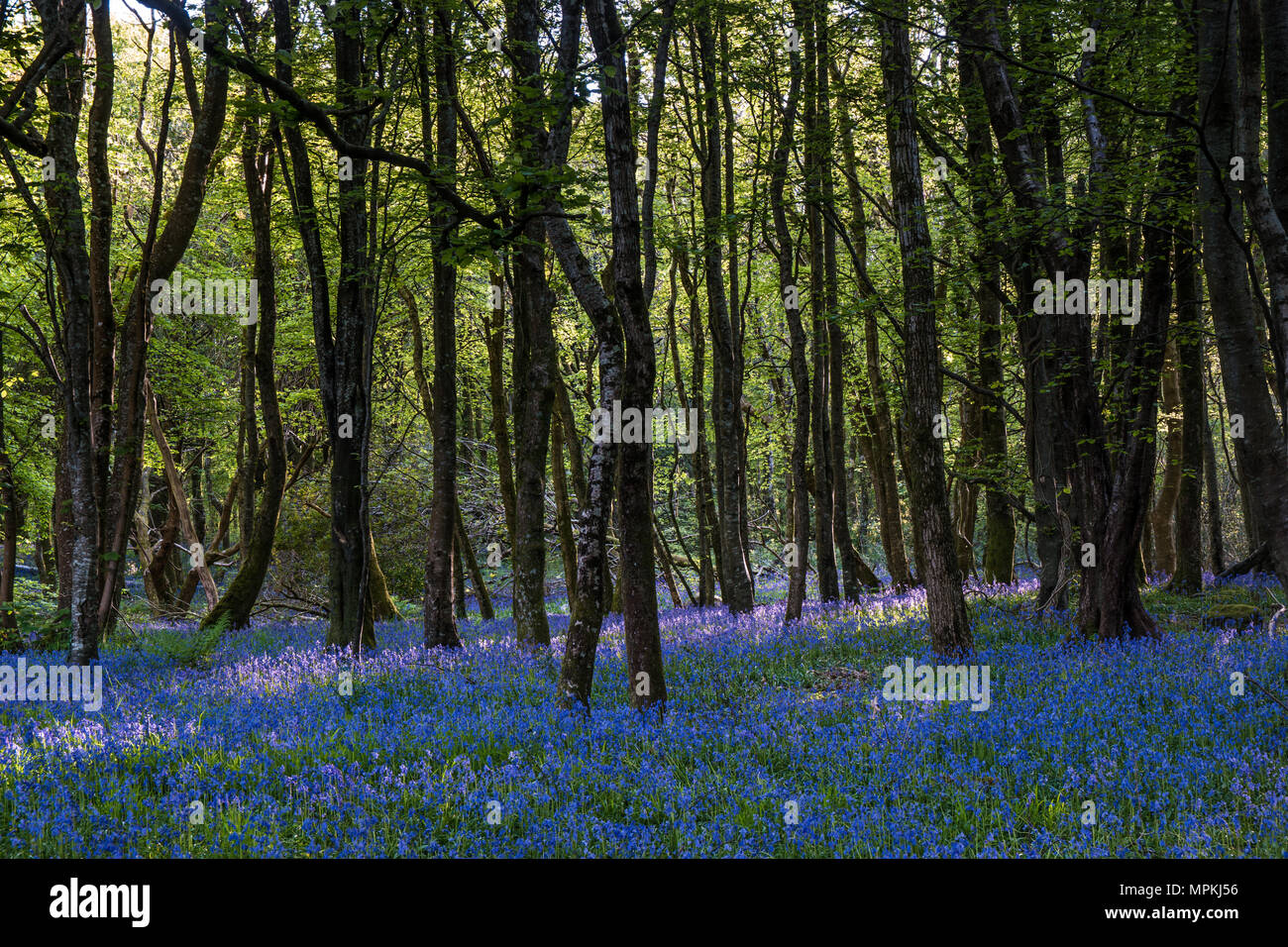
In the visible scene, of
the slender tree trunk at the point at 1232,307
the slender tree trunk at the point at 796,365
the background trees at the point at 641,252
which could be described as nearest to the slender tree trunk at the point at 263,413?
the background trees at the point at 641,252

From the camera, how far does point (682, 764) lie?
5906 mm

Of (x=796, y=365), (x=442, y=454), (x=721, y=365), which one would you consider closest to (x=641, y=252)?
(x=721, y=365)

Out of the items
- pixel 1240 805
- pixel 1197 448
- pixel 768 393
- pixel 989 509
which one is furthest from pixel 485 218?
pixel 768 393

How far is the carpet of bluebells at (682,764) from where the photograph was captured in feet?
14.7

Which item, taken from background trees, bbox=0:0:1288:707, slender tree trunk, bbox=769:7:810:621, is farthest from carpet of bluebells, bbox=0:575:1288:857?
slender tree trunk, bbox=769:7:810:621

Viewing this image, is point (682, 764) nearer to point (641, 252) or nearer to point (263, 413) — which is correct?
point (641, 252)

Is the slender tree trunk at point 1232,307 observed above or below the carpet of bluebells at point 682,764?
above

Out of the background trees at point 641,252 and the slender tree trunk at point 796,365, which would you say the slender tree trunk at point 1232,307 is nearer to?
the background trees at point 641,252

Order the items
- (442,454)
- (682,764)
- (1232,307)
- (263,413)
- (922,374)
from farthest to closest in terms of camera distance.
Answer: (263,413) < (442,454) < (922,374) < (1232,307) < (682,764)

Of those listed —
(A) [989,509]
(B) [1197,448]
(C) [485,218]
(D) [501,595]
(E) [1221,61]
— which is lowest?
(D) [501,595]

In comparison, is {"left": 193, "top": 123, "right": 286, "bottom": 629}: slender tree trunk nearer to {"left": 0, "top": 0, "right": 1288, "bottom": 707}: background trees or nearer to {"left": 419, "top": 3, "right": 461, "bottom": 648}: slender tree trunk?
{"left": 0, "top": 0, "right": 1288, "bottom": 707}: background trees

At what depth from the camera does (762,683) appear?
873cm
